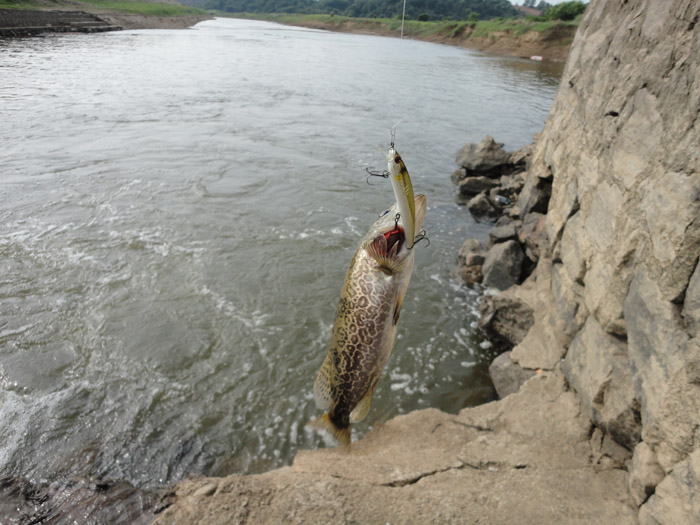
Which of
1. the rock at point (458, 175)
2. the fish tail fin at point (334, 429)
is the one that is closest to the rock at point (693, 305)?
the fish tail fin at point (334, 429)

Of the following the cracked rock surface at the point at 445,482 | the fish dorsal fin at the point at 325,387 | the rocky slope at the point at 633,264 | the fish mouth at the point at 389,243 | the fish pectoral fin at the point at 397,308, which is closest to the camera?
the fish mouth at the point at 389,243

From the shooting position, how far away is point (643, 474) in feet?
9.55

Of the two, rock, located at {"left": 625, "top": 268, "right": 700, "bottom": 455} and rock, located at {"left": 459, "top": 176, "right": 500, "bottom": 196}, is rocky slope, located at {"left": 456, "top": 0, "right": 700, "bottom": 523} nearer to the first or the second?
rock, located at {"left": 625, "top": 268, "right": 700, "bottom": 455}

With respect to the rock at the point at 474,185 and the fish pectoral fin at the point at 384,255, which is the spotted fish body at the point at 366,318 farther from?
the rock at the point at 474,185

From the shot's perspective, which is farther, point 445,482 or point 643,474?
point 445,482

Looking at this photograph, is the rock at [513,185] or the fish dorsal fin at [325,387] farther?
the rock at [513,185]

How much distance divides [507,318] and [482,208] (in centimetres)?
496

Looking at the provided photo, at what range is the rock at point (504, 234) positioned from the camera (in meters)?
7.75

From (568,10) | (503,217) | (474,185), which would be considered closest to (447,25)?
(568,10)

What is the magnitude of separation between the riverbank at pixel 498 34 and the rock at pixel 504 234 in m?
49.4

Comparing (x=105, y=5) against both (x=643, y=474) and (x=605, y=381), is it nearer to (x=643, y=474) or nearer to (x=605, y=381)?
(x=605, y=381)

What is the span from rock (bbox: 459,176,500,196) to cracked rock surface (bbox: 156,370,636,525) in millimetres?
8194

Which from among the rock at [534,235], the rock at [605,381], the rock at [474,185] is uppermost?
the rock at [605,381]

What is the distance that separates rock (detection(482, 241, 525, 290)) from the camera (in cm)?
698
